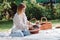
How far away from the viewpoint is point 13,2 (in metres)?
14.9

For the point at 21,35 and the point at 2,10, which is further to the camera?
the point at 2,10

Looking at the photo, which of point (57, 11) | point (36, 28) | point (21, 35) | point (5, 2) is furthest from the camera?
point (57, 11)

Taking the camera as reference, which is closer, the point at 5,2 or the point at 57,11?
the point at 5,2

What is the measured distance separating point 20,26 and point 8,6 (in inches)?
261

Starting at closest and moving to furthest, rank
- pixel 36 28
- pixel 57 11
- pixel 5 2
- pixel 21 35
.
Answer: pixel 21 35 → pixel 36 28 → pixel 5 2 → pixel 57 11

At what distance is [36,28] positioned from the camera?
349 inches

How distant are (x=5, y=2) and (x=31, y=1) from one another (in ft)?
5.05

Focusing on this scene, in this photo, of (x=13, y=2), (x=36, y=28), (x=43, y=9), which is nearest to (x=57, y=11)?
(x=43, y=9)

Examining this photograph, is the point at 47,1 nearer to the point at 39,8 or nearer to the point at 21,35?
the point at 39,8

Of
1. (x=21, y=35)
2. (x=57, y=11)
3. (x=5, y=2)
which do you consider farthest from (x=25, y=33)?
(x=57, y=11)

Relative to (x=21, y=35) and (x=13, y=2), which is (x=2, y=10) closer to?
(x=13, y=2)

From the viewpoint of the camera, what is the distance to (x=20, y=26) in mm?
8328

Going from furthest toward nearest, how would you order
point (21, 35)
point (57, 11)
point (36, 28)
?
1. point (57, 11)
2. point (36, 28)
3. point (21, 35)

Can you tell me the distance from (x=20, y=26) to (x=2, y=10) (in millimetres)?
6882
